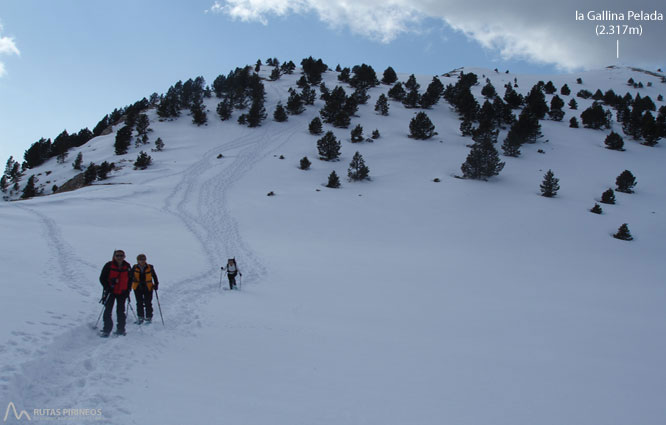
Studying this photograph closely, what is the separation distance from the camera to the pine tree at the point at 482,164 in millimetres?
31688

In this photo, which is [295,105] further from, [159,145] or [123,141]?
[123,141]

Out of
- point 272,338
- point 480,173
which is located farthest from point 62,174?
point 480,173

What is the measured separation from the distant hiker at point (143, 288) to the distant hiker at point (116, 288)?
58 cm

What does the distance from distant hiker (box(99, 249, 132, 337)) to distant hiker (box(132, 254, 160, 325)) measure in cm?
58

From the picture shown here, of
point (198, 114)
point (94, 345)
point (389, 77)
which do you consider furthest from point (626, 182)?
point (198, 114)

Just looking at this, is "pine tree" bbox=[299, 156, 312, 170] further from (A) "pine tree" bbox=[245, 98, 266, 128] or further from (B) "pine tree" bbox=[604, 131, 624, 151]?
(B) "pine tree" bbox=[604, 131, 624, 151]

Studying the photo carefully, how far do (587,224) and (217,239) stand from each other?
26677mm

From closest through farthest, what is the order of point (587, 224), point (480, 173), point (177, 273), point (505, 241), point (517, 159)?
point (177, 273) < point (505, 241) < point (587, 224) < point (480, 173) < point (517, 159)

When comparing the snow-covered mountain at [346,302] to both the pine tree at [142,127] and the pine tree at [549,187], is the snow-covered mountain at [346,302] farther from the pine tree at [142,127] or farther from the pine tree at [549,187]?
the pine tree at [142,127]

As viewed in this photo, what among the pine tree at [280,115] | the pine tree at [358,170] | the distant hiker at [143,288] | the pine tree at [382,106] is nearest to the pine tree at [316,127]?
the pine tree at [280,115]

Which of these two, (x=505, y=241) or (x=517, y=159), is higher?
(x=517, y=159)

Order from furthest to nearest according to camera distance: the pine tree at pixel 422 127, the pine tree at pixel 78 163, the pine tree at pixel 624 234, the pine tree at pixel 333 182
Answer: the pine tree at pixel 422 127 < the pine tree at pixel 78 163 < the pine tree at pixel 333 182 < the pine tree at pixel 624 234

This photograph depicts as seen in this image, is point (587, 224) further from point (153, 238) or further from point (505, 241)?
point (153, 238)

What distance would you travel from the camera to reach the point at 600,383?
6867mm
